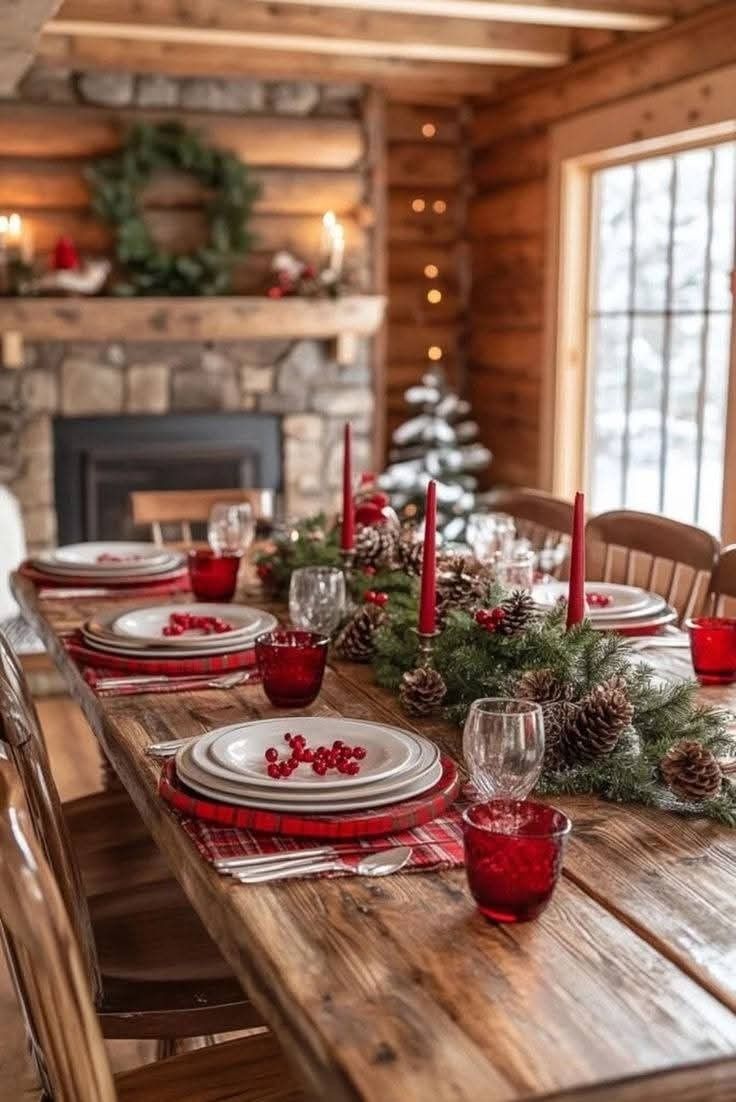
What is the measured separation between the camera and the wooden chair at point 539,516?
3.25m

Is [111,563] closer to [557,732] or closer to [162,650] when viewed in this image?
[162,650]

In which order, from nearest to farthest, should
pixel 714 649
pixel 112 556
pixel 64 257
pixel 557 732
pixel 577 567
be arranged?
pixel 557 732 < pixel 577 567 < pixel 714 649 < pixel 112 556 < pixel 64 257

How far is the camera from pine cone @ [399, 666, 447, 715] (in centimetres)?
189

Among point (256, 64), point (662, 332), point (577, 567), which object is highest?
point (256, 64)

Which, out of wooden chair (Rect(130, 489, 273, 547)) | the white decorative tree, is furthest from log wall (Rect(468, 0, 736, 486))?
wooden chair (Rect(130, 489, 273, 547))

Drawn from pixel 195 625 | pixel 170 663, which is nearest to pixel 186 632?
pixel 195 625

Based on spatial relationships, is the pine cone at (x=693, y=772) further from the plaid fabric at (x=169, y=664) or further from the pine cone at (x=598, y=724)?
the plaid fabric at (x=169, y=664)

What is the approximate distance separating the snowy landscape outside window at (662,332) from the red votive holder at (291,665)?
9.30 feet

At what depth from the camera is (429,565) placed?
1.88 meters

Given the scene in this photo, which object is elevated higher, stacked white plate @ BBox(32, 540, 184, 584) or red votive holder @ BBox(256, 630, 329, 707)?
red votive holder @ BBox(256, 630, 329, 707)

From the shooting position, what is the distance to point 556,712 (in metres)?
1.64

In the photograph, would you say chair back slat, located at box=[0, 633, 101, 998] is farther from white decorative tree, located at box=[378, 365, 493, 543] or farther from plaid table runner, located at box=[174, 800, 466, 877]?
white decorative tree, located at box=[378, 365, 493, 543]

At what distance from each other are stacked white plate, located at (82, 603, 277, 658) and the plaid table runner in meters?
0.72

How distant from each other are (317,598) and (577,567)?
1.90 feet
